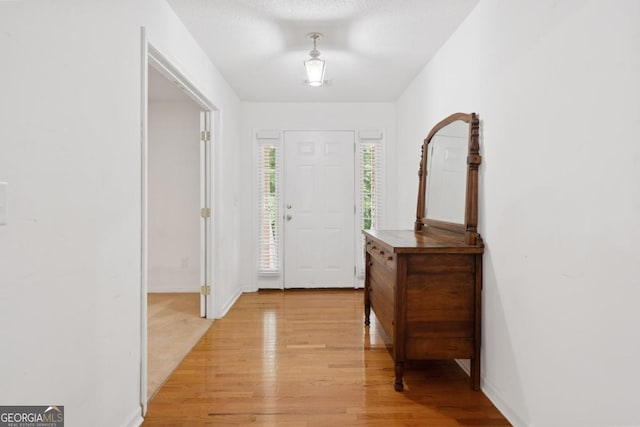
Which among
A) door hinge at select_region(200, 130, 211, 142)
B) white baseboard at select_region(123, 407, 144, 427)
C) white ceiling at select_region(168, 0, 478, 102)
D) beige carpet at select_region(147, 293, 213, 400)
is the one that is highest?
white ceiling at select_region(168, 0, 478, 102)

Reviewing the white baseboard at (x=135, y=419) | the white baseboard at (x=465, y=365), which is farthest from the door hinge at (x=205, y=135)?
the white baseboard at (x=465, y=365)

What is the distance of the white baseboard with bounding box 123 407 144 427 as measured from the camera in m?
1.82

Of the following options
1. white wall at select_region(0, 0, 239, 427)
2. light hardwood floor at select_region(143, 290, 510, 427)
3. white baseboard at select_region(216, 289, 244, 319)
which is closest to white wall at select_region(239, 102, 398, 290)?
white baseboard at select_region(216, 289, 244, 319)

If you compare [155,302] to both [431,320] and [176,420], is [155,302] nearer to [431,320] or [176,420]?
[176,420]

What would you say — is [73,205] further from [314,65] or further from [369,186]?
[369,186]

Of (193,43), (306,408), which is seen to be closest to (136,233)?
(306,408)

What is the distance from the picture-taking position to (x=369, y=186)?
4738 mm

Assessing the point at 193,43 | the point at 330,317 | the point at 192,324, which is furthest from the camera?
the point at 330,317

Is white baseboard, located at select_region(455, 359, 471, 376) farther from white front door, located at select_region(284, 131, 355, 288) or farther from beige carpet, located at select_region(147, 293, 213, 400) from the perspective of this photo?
white front door, located at select_region(284, 131, 355, 288)

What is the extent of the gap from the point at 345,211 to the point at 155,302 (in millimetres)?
2489

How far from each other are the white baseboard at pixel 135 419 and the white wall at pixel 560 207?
1918 millimetres

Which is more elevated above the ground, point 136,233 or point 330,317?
point 136,233

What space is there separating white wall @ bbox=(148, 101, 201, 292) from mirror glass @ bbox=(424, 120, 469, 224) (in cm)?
288

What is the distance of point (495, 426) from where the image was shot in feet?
6.05
